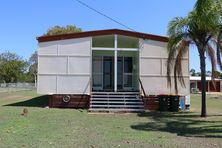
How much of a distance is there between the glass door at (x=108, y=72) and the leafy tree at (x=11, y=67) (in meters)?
72.8

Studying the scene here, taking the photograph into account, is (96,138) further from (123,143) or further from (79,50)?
(79,50)

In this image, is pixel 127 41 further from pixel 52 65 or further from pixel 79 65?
pixel 52 65

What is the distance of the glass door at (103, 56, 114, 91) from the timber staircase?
3811mm

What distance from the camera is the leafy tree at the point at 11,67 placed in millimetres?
99375

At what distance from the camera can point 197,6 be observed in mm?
16953

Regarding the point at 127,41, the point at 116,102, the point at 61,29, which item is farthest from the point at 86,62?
the point at 61,29

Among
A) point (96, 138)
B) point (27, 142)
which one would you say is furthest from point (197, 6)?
point (27, 142)

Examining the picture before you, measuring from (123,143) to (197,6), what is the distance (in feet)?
24.5

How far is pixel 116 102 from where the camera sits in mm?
24906

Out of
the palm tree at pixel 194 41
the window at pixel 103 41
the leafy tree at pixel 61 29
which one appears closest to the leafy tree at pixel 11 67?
the leafy tree at pixel 61 29

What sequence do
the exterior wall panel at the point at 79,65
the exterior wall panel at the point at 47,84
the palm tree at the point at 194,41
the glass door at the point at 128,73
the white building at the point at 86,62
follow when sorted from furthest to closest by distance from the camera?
the glass door at the point at 128,73 → the exterior wall panel at the point at 79,65 → the white building at the point at 86,62 → the exterior wall panel at the point at 47,84 → the palm tree at the point at 194,41

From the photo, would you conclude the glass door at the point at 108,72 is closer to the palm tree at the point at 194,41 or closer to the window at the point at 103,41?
the window at the point at 103,41

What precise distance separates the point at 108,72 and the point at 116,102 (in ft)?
17.6

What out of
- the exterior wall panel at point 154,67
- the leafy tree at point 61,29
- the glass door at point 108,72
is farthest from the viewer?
the leafy tree at point 61,29
